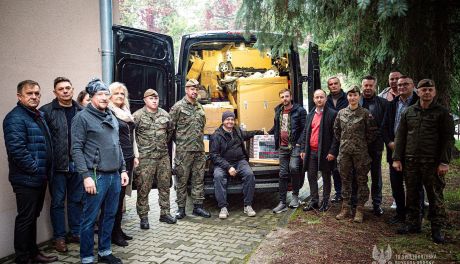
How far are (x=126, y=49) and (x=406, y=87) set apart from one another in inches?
147

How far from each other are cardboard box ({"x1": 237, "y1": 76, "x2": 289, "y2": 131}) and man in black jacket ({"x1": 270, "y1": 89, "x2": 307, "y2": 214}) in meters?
0.80

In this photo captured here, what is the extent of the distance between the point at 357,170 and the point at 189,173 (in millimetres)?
2401

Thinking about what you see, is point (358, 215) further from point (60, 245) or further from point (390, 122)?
point (60, 245)

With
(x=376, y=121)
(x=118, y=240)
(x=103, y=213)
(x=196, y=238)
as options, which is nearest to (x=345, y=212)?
(x=376, y=121)

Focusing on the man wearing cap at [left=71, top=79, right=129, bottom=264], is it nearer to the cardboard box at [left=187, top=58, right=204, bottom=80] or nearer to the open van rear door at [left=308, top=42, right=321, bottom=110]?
the open van rear door at [left=308, top=42, right=321, bottom=110]

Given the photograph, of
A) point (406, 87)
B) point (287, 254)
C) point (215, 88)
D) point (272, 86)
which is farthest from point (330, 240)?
point (215, 88)

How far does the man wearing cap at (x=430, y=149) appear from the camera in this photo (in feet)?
12.4

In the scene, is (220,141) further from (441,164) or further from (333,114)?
(441,164)

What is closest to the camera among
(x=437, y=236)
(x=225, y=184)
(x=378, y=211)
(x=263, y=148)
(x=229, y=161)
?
(x=437, y=236)

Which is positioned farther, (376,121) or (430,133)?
(376,121)

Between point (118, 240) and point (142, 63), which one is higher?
point (142, 63)

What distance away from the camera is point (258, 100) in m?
6.32

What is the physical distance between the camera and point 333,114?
4977 millimetres

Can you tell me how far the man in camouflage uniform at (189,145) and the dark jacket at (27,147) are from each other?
1.89 m
